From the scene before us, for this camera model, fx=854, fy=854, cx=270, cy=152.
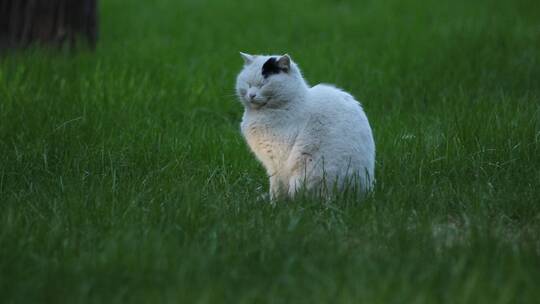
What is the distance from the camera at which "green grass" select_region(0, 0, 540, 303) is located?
3.42m

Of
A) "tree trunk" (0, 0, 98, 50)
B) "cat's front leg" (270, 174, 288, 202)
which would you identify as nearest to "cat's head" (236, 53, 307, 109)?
"cat's front leg" (270, 174, 288, 202)

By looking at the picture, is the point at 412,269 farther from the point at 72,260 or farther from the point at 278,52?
the point at 278,52

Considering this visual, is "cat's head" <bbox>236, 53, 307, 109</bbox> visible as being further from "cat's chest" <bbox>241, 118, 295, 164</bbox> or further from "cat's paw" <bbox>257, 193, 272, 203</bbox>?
"cat's paw" <bbox>257, 193, 272, 203</bbox>

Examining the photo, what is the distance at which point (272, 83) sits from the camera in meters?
4.86

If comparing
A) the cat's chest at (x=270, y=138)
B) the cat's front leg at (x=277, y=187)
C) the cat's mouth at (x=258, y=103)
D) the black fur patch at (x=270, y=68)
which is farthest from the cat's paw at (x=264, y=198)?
the black fur patch at (x=270, y=68)

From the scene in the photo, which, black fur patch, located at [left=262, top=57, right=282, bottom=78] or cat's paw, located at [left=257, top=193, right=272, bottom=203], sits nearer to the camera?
cat's paw, located at [left=257, top=193, right=272, bottom=203]

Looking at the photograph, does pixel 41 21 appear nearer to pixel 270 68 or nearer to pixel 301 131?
pixel 270 68

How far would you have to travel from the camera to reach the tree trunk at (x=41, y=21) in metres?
8.68

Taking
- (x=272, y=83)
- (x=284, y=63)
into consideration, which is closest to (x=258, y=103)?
(x=272, y=83)

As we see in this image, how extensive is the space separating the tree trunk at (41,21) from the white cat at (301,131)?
4.33 m

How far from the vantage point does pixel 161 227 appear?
4.11 meters

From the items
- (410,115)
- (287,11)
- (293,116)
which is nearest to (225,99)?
(410,115)

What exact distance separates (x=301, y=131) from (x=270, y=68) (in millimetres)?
413

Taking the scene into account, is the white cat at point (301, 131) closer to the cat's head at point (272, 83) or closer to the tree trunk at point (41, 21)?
the cat's head at point (272, 83)
